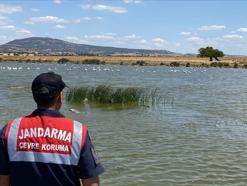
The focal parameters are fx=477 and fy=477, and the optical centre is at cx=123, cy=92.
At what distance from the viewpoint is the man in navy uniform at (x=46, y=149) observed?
143 inches

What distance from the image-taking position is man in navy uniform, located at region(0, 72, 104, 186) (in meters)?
3.63

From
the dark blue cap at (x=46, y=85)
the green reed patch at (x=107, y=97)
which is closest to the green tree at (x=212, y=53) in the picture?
the green reed patch at (x=107, y=97)

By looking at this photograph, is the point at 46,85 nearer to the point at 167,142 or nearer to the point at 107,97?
the point at 167,142

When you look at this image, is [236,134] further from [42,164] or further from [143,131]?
[42,164]

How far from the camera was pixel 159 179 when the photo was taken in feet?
37.2

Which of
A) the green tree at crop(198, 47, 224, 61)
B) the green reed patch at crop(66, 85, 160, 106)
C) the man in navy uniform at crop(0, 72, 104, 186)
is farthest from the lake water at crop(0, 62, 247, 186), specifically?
the green tree at crop(198, 47, 224, 61)

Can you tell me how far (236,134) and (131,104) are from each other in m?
11.3

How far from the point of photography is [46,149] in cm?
363

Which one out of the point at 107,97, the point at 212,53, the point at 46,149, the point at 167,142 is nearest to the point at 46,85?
the point at 46,149

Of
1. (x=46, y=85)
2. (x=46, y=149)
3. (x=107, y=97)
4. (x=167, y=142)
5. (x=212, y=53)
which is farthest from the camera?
(x=212, y=53)

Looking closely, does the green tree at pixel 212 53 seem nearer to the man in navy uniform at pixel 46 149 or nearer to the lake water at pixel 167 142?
the lake water at pixel 167 142

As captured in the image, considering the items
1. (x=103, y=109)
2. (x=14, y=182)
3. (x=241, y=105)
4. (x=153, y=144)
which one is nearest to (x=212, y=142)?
(x=153, y=144)

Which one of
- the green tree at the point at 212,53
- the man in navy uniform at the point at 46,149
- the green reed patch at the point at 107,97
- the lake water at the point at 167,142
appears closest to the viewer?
the man in navy uniform at the point at 46,149

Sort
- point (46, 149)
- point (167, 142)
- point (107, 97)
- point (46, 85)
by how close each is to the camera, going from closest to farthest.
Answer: point (46, 149) < point (46, 85) < point (167, 142) < point (107, 97)
